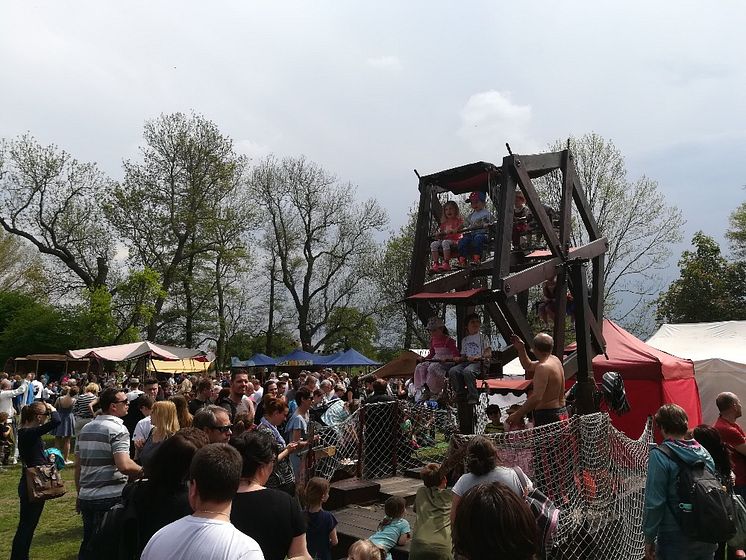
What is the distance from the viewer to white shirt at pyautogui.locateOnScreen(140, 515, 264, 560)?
2.32 metres

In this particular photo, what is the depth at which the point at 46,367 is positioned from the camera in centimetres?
3481

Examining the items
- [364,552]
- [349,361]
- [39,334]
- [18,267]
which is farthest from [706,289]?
[18,267]

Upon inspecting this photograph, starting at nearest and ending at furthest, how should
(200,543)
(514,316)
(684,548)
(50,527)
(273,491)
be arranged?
(200,543) < (273,491) < (684,548) < (514,316) < (50,527)

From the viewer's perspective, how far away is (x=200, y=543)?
91.9 inches

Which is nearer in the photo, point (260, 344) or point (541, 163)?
point (541, 163)

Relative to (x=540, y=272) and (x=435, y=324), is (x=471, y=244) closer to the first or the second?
(x=540, y=272)

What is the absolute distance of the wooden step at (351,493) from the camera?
7.79 m

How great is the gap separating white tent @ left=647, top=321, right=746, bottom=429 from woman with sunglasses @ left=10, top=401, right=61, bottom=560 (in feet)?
41.5

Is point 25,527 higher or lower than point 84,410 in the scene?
lower

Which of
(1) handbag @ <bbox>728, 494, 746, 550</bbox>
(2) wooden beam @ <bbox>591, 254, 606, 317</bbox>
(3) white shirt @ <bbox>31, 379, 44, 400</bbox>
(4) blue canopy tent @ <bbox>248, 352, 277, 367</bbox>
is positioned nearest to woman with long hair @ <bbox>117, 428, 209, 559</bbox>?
(1) handbag @ <bbox>728, 494, 746, 550</bbox>

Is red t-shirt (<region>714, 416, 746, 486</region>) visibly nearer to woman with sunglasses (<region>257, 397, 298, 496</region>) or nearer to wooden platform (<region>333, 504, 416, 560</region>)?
wooden platform (<region>333, 504, 416, 560</region>)

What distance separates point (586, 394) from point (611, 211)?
2565cm

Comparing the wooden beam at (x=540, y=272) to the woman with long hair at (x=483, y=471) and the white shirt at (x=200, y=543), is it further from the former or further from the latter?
the white shirt at (x=200, y=543)

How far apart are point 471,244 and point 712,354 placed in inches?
377
